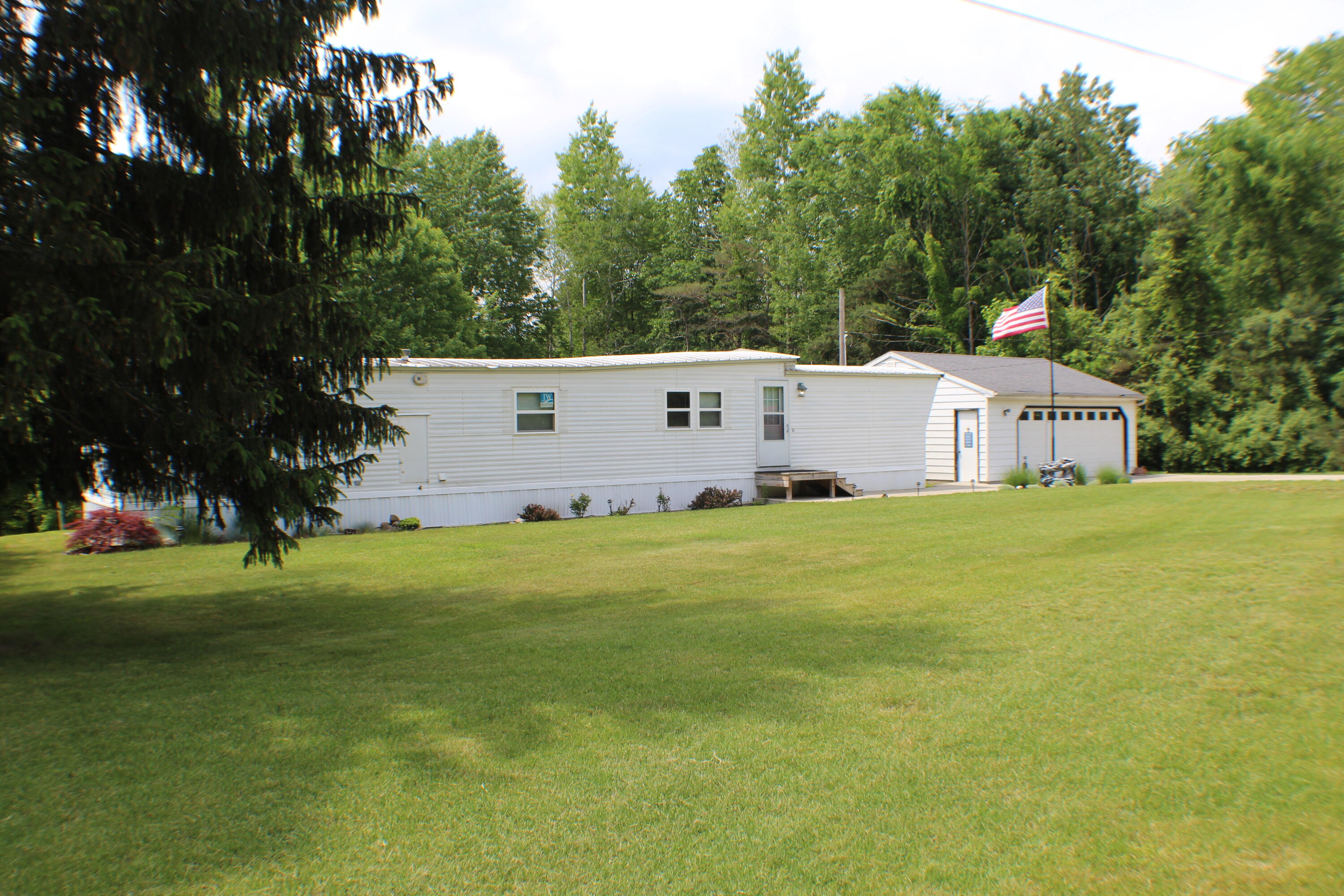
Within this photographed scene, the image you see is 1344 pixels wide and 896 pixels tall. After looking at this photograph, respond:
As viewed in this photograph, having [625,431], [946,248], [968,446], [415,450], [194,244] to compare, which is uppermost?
[946,248]

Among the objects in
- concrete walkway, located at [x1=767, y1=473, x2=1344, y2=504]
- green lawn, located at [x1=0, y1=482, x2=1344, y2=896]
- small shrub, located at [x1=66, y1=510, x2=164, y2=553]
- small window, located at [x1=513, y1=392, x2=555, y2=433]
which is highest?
small window, located at [x1=513, y1=392, x2=555, y2=433]

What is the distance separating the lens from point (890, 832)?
3367 mm

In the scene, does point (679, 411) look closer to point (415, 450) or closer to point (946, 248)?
point (415, 450)

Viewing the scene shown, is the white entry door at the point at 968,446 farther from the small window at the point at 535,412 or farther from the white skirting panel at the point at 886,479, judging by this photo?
the small window at the point at 535,412

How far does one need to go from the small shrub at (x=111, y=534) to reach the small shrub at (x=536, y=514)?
586cm

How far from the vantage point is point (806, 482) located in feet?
63.8

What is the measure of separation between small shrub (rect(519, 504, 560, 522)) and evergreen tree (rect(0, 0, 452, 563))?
882 cm

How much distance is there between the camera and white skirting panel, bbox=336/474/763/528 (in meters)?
14.9

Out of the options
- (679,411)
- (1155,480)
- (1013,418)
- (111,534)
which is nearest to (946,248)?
(1013,418)

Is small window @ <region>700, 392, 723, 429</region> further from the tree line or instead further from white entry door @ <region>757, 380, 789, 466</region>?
the tree line

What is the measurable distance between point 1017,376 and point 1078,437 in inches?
101

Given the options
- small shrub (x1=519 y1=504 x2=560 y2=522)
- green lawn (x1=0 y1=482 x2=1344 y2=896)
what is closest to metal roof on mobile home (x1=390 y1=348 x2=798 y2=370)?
small shrub (x1=519 y1=504 x2=560 y2=522)

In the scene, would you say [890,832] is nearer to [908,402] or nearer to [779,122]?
[908,402]

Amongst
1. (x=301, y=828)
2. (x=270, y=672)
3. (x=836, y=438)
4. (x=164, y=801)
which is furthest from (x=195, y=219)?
(x=836, y=438)
